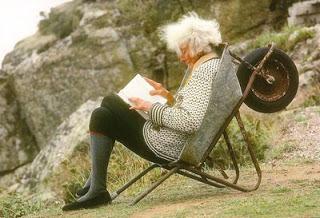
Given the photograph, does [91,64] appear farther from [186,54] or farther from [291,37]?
[186,54]

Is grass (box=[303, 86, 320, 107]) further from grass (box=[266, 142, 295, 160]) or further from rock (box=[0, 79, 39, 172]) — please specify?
rock (box=[0, 79, 39, 172])

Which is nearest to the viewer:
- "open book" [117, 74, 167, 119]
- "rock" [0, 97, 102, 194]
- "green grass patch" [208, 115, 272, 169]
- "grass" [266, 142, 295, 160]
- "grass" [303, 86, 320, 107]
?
"open book" [117, 74, 167, 119]

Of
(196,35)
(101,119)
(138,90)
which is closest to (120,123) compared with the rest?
(101,119)

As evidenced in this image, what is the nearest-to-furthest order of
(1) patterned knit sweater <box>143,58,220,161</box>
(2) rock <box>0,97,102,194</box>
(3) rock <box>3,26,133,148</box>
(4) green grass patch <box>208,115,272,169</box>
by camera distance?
(1) patterned knit sweater <box>143,58,220,161</box> → (4) green grass patch <box>208,115,272,169</box> → (2) rock <box>0,97,102,194</box> → (3) rock <box>3,26,133,148</box>

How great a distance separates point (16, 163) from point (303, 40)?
7520 millimetres

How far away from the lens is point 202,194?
5.70 m

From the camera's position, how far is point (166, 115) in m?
5.02

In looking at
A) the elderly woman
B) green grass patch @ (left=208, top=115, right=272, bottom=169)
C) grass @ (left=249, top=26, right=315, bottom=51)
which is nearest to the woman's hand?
the elderly woman

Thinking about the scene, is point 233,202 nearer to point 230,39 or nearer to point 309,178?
point 309,178

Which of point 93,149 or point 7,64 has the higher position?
point 93,149

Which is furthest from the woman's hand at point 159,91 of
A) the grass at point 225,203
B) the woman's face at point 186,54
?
the grass at point 225,203

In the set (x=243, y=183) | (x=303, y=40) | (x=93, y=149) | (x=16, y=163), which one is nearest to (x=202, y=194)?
(x=243, y=183)

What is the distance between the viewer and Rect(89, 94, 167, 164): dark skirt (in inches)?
209

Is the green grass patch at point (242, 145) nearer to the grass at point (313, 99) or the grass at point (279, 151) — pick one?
the grass at point (279, 151)
